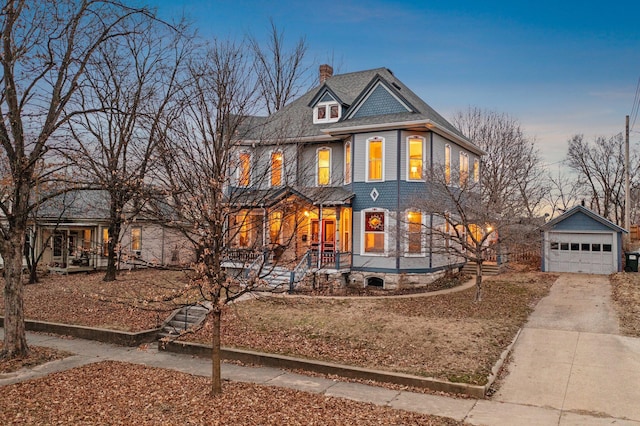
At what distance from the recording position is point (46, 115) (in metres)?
11.1

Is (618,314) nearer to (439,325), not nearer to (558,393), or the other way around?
(439,325)

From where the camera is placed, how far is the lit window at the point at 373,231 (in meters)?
20.2

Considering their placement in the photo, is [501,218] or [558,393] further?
[501,218]

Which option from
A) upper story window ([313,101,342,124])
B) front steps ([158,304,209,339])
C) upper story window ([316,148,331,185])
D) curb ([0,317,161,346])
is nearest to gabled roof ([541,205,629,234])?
upper story window ([316,148,331,185])

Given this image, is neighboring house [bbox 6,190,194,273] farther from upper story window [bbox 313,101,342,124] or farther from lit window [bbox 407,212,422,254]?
lit window [bbox 407,212,422,254]

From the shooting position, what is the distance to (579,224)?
23.6 meters

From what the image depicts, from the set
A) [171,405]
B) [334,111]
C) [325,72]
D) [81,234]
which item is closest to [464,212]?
[334,111]

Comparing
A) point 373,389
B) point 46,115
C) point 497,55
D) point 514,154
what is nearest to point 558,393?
point 373,389

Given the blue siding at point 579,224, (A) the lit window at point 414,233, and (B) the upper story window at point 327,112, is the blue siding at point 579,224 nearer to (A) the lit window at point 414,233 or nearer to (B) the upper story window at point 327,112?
(A) the lit window at point 414,233

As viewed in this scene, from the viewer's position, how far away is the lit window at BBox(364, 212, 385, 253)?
20.2 meters

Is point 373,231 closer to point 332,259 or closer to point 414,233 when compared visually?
point 332,259

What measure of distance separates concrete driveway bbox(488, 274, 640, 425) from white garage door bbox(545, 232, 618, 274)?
890 centimetres

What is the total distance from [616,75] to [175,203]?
1071 inches

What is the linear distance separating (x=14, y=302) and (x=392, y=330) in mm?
9536
